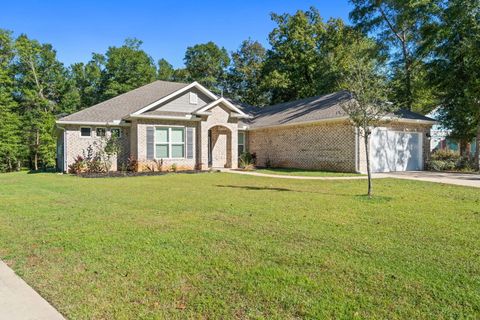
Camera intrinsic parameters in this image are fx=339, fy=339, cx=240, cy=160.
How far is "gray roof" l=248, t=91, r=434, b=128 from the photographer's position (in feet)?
61.2

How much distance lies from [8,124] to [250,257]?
3421 centimetres

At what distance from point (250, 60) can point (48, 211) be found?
37916 millimetres

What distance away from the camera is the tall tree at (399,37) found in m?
25.8

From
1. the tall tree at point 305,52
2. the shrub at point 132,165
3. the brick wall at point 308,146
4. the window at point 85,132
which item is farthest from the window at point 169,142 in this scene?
the tall tree at point 305,52

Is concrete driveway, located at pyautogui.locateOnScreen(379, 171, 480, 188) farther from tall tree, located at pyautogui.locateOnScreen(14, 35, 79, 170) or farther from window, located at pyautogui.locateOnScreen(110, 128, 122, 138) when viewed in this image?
tall tree, located at pyautogui.locateOnScreen(14, 35, 79, 170)

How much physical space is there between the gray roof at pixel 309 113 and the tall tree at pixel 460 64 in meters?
2.38

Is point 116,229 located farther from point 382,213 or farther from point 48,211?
point 382,213

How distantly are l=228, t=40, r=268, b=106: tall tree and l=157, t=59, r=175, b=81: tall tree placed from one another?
28.3 feet

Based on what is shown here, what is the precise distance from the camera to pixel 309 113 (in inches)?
804

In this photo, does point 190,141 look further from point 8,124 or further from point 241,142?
point 8,124

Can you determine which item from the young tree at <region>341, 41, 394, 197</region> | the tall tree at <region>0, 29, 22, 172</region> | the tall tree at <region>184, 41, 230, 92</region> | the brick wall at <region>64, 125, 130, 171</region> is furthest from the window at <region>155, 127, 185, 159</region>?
the tall tree at <region>184, 41, 230, 92</region>

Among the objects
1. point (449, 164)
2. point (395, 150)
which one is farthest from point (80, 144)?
point (449, 164)

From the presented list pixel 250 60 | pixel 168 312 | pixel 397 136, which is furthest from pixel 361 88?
pixel 250 60

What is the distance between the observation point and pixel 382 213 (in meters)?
7.53
